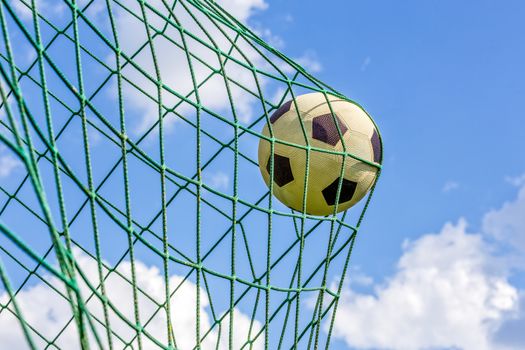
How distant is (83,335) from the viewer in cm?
275

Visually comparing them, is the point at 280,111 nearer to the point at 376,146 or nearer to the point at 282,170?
the point at 282,170

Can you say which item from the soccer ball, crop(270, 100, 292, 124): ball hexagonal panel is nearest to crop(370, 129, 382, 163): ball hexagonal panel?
the soccer ball

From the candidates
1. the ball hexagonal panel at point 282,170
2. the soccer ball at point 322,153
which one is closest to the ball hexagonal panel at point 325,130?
the soccer ball at point 322,153

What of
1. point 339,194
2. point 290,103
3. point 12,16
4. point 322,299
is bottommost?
point 12,16

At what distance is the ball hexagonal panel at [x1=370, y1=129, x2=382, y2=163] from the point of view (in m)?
4.45

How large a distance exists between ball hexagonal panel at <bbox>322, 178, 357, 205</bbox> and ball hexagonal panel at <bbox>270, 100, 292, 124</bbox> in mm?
506

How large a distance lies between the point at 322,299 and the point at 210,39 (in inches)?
A: 59.8

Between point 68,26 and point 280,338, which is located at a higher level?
point 68,26

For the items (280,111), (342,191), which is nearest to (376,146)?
(342,191)

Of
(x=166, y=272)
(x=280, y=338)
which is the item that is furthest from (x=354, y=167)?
(x=166, y=272)

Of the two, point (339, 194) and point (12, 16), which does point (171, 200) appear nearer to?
point (339, 194)

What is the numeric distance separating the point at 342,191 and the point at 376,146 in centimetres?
36

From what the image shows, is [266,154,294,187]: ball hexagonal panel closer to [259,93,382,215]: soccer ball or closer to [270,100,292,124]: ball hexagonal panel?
[259,93,382,215]: soccer ball

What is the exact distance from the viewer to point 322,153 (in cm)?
423
